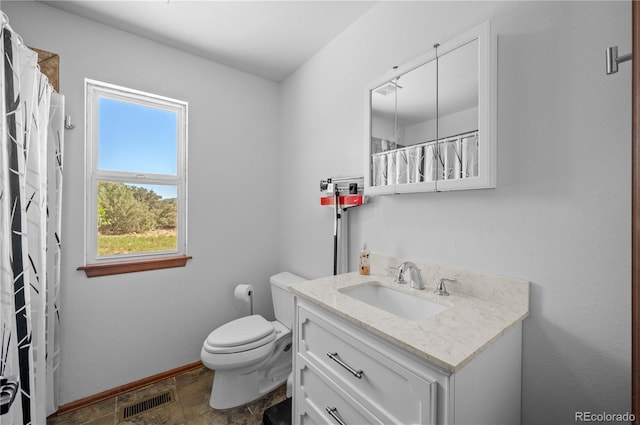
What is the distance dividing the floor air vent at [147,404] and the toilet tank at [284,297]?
33.5 inches

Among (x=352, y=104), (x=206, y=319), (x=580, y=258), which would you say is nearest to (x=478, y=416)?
(x=580, y=258)

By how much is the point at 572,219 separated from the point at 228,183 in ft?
7.02

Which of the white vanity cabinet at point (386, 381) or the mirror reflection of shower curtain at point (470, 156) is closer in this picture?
the white vanity cabinet at point (386, 381)

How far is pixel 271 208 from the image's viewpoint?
2.48 m

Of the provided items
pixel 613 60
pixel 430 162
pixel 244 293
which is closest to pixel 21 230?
pixel 244 293

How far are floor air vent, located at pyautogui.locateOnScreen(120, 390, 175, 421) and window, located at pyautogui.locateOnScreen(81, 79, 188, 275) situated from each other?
87cm

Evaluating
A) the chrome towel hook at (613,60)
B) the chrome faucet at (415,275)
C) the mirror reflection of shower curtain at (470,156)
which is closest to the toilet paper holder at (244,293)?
the chrome faucet at (415,275)

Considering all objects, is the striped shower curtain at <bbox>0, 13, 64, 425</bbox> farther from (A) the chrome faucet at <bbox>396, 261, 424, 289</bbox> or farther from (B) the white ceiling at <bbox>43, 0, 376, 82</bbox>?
(A) the chrome faucet at <bbox>396, 261, 424, 289</bbox>

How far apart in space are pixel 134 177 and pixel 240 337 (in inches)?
53.7

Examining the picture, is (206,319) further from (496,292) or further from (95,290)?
(496,292)

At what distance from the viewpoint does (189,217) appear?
6.74 ft

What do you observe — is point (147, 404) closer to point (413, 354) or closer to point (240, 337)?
point (240, 337)

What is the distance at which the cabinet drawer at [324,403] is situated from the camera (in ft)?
2.98

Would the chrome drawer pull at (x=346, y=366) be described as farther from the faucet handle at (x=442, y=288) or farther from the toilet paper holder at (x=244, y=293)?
the toilet paper holder at (x=244, y=293)
